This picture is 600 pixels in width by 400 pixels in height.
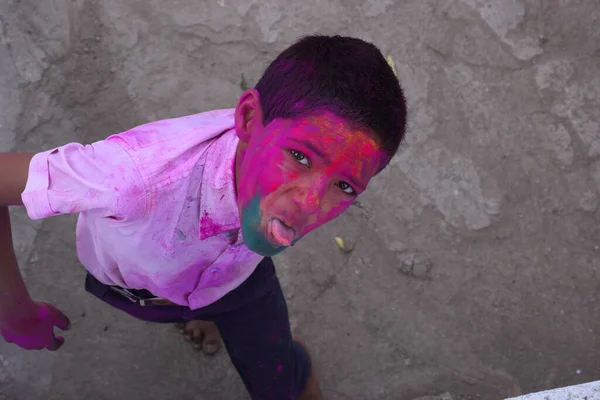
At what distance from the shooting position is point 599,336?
2.40 meters

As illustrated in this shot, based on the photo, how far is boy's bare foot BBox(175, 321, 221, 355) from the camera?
87.4 inches

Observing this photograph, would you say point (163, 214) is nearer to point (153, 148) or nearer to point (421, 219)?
point (153, 148)

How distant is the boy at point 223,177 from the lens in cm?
118

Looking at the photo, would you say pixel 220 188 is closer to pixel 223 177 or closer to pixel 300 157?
pixel 223 177

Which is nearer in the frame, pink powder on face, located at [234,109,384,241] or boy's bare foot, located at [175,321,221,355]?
pink powder on face, located at [234,109,384,241]

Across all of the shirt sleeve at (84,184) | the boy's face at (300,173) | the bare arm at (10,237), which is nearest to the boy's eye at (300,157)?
the boy's face at (300,173)

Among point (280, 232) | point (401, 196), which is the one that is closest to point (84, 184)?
point (280, 232)

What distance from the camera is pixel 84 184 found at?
4.11 feet

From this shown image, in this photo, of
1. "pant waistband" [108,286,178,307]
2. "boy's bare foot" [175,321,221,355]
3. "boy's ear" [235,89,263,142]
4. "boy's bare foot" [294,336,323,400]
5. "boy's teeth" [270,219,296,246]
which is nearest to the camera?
"boy's teeth" [270,219,296,246]

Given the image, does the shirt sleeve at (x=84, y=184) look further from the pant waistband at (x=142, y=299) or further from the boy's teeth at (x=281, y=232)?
the pant waistband at (x=142, y=299)

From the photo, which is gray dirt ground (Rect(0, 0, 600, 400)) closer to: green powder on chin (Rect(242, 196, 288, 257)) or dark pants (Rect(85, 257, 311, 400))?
dark pants (Rect(85, 257, 311, 400))

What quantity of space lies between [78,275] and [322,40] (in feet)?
4.62

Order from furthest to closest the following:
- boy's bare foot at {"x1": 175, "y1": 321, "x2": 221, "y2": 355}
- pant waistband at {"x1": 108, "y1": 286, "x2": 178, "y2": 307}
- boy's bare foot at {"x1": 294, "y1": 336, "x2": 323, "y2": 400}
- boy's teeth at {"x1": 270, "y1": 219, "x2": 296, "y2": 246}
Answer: boy's bare foot at {"x1": 175, "y1": 321, "x2": 221, "y2": 355}, boy's bare foot at {"x1": 294, "y1": 336, "x2": 323, "y2": 400}, pant waistband at {"x1": 108, "y1": 286, "x2": 178, "y2": 307}, boy's teeth at {"x1": 270, "y1": 219, "x2": 296, "y2": 246}

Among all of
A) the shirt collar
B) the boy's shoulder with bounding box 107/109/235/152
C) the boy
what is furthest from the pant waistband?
the boy's shoulder with bounding box 107/109/235/152
